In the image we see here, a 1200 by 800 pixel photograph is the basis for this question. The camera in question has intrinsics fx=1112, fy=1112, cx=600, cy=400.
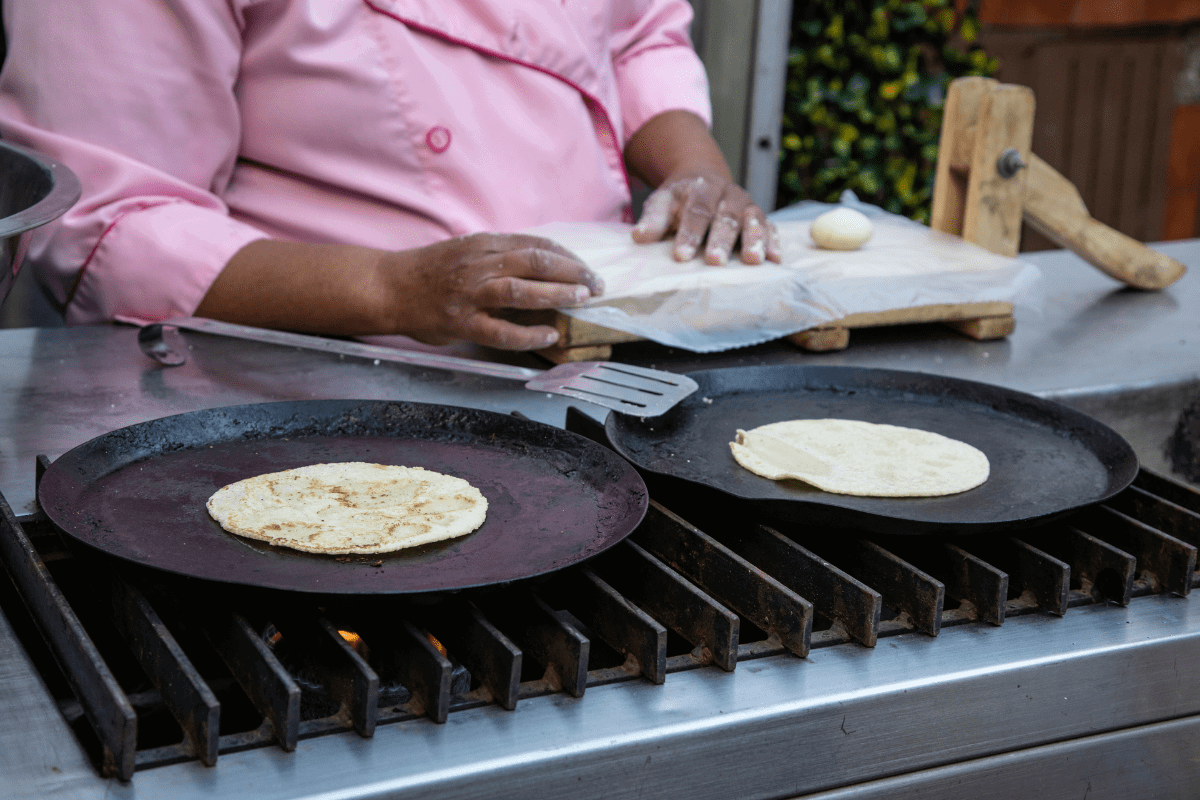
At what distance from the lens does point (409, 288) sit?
1.45 m

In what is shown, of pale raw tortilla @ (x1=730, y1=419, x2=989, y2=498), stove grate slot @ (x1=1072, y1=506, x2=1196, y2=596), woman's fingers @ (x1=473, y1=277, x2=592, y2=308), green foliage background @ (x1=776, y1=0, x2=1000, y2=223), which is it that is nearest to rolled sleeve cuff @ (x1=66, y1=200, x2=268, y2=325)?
woman's fingers @ (x1=473, y1=277, x2=592, y2=308)

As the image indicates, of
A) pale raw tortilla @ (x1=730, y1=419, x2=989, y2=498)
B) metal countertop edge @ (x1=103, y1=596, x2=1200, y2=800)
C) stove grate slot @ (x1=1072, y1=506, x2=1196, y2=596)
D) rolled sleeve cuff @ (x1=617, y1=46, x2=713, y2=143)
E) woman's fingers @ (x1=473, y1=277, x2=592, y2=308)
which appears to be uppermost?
rolled sleeve cuff @ (x1=617, y1=46, x2=713, y2=143)

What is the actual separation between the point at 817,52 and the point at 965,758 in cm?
340

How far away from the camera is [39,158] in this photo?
1.09 metres

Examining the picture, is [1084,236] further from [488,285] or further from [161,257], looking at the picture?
[161,257]

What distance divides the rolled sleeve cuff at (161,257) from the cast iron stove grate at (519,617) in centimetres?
60

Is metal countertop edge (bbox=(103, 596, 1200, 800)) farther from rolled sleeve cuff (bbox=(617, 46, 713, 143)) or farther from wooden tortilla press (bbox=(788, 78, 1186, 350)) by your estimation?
rolled sleeve cuff (bbox=(617, 46, 713, 143))

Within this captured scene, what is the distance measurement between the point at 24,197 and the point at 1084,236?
1.69 meters

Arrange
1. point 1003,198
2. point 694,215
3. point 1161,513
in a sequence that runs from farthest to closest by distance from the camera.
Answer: point 1003,198
point 694,215
point 1161,513

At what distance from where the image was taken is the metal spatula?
1.17 meters

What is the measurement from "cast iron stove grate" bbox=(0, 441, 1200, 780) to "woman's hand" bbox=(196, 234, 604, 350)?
48cm

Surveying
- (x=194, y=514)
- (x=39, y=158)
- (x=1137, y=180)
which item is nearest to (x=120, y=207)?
(x=39, y=158)

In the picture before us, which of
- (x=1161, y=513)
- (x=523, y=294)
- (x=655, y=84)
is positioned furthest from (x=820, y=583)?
(x=655, y=84)

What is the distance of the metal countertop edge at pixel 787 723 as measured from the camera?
0.67 meters
